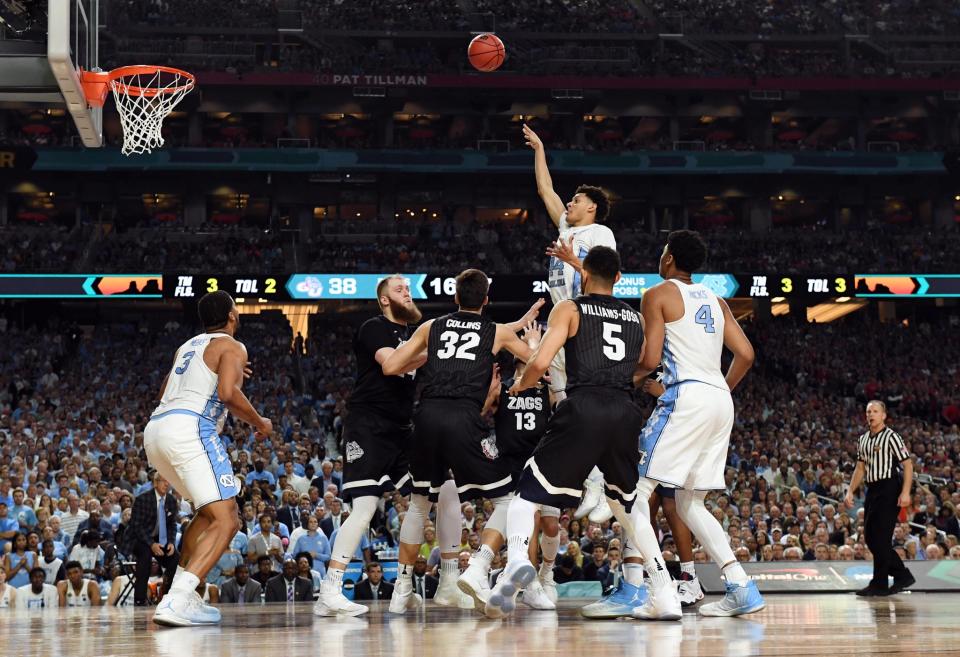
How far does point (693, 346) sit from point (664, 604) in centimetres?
183

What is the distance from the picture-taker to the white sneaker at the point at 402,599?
8844 mm

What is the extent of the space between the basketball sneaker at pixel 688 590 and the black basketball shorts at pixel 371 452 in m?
2.41

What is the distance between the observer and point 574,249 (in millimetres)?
9461

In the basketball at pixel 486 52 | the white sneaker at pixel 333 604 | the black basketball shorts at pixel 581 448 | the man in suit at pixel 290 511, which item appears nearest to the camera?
the black basketball shorts at pixel 581 448

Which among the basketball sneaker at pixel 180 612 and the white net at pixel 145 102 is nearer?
the basketball sneaker at pixel 180 612

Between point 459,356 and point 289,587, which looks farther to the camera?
point 289,587

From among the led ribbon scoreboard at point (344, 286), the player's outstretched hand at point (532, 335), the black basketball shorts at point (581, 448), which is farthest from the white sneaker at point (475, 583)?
the led ribbon scoreboard at point (344, 286)

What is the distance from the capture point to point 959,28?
49.7 meters

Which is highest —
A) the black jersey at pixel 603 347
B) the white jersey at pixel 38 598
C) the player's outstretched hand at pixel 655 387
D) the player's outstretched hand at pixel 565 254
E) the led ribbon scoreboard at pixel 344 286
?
the led ribbon scoreboard at pixel 344 286

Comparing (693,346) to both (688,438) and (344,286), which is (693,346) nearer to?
(688,438)

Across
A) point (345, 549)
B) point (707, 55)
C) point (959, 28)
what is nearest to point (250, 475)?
point (345, 549)

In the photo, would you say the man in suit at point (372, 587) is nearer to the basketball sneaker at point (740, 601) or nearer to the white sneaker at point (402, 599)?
the white sneaker at point (402, 599)

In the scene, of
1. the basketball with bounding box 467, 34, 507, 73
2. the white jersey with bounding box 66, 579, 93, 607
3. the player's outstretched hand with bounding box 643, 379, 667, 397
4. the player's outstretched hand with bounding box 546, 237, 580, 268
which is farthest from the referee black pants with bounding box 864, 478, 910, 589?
the basketball with bounding box 467, 34, 507, 73

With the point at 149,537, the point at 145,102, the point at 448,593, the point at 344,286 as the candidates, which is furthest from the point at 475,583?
the point at 344,286
